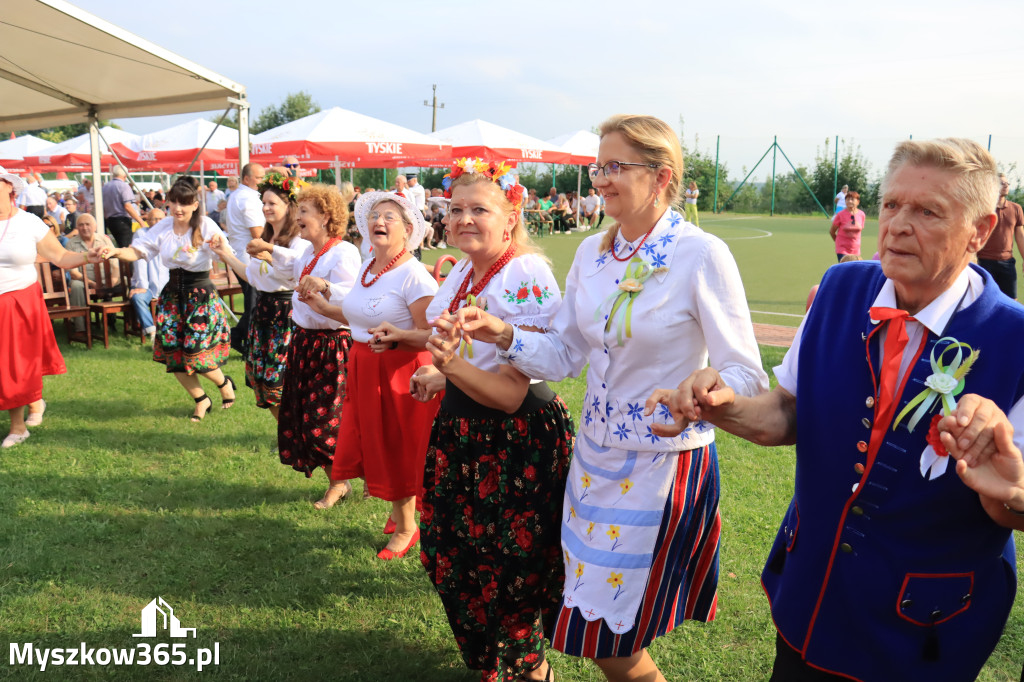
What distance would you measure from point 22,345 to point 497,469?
4.94 metres

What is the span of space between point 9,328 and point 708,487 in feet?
18.5

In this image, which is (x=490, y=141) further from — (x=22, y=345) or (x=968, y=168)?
(x=968, y=168)

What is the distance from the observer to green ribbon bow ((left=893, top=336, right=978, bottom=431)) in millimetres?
1556

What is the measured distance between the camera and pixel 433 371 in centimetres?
309

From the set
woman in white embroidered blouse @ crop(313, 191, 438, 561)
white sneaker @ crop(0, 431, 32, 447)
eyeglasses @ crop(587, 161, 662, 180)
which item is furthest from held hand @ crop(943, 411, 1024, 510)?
white sneaker @ crop(0, 431, 32, 447)

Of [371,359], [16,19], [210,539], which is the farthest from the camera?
[16,19]

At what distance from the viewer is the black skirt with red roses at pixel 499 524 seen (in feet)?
9.25

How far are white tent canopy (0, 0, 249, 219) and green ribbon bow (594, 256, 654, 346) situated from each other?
23.9ft

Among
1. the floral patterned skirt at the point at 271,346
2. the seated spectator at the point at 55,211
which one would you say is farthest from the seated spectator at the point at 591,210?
the floral patterned skirt at the point at 271,346

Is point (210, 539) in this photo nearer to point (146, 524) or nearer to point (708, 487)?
point (146, 524)

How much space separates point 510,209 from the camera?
3037 mm

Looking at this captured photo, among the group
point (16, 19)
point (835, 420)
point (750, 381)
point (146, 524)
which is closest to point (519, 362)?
point (750, 381)

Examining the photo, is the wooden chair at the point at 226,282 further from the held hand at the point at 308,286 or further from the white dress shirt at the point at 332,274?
the held hand at the point at 308,286

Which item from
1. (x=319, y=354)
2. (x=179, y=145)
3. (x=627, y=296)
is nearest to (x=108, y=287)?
(x=319, y=354)
